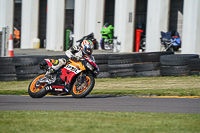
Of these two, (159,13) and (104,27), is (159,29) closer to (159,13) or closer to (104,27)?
(159,13)

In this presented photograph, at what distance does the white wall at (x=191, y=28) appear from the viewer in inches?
811

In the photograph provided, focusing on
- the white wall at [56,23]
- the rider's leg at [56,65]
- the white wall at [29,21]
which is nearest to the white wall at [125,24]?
the white wall at [56,23]

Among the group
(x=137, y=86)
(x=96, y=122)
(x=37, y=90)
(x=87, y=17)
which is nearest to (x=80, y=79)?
(x=37, y=90)

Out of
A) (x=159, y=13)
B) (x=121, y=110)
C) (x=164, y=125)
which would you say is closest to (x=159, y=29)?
(x=159, y=13)

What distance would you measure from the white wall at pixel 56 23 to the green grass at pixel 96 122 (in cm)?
2101

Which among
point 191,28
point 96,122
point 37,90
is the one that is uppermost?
point 191,28

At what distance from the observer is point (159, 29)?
2317 centimetres

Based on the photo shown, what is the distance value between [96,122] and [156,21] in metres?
17.0

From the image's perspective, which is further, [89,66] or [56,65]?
[56,65]

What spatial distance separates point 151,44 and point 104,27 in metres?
4.70

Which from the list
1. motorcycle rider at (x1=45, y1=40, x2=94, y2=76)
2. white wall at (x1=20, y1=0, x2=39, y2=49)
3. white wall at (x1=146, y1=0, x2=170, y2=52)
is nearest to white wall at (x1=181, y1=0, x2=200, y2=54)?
white wall at (x1=146, y1=0, x2=170, y2=52)

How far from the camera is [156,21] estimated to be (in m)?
23.1

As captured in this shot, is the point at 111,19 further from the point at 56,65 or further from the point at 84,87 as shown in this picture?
the point at 84,87

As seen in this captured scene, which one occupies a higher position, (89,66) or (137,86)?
(89,66)
